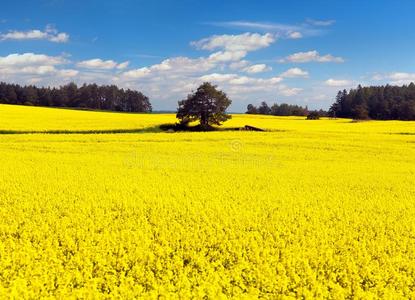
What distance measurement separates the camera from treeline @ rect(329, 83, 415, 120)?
92744 millimetres

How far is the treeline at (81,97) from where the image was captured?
11981 centimetres

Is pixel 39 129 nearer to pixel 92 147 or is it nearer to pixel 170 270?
pixel 92 147

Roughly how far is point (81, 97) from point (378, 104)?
78711 millimetres

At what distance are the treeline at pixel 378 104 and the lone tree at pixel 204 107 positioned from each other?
5246cm

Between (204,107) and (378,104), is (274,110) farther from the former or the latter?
(204,107)

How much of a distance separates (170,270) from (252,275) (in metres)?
1.44

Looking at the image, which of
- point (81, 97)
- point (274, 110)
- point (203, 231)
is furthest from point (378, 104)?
point (203, 231)

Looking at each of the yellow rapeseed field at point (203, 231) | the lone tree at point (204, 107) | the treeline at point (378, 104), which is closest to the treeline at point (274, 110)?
the treeline at point (378, 104)

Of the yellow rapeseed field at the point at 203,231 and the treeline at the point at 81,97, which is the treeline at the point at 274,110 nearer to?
the treeline at the point at 81,97

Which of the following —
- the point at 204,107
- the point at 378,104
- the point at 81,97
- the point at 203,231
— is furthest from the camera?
the point at 81,97

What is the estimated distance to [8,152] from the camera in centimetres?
2347

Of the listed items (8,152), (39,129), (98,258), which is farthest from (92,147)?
(98,258)

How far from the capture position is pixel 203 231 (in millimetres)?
9602

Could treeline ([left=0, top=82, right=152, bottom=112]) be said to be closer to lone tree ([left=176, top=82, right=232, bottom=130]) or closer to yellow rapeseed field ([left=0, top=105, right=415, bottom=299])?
lone tree ([left=176, top=82, right=232, bottom=130])
